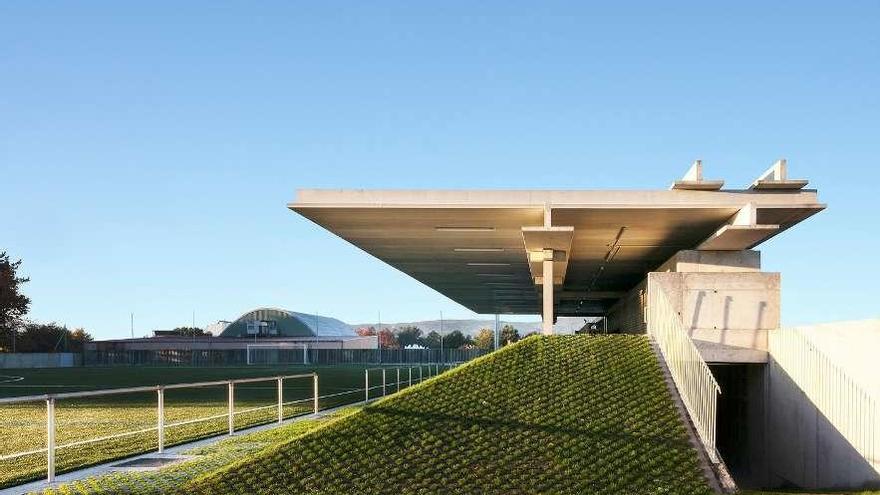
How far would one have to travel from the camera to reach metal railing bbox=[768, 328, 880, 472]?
14.4m

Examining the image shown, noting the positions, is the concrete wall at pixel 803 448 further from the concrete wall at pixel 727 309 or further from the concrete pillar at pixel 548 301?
the concrete pillar at pixel 548 301

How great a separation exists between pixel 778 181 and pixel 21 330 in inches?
3709

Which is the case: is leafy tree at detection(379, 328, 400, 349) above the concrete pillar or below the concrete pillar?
below

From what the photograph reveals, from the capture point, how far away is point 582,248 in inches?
1014

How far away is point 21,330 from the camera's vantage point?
96.0 metres

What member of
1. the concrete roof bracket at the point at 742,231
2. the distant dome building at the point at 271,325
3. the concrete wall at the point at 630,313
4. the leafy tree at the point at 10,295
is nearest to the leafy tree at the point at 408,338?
the distant dome building at the point at 271,325

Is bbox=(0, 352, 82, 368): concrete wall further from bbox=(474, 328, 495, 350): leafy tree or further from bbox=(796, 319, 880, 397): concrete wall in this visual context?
bbox=(796, 319, 880, 397): concrete wall

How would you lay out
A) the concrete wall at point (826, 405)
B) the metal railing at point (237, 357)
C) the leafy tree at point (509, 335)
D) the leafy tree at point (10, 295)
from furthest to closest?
the leafy tree at point (509, 335) < the metal railing at point (237, 357) < the leafy tree at point (10, 295) < the concrete wall at point (826, 405)

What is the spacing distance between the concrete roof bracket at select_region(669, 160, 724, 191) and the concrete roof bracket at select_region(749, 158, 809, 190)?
81 centimetres

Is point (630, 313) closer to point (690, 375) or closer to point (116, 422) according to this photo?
point (690, 375)

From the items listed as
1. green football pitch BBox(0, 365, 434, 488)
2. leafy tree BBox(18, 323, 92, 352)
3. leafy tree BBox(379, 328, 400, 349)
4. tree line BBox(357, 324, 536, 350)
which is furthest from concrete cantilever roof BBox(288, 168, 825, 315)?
leafy tree BBox(379, 328, 400, 349)

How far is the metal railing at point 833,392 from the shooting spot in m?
14.4

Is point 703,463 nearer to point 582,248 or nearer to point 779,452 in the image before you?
point 779,452

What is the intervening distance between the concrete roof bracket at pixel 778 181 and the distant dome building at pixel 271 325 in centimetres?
9207
